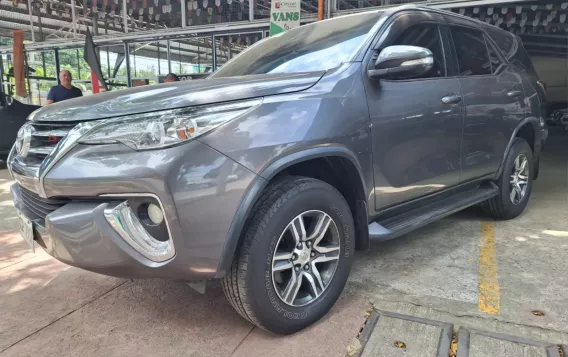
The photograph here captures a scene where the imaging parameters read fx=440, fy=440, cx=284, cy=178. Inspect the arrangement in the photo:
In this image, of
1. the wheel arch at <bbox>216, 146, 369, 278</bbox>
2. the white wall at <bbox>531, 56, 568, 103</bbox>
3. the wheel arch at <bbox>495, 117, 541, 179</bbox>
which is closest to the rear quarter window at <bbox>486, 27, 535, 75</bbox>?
the wheel arch at <bbox>495, 117, 541, 179</bbox>

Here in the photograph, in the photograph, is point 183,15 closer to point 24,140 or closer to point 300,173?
point 24,140

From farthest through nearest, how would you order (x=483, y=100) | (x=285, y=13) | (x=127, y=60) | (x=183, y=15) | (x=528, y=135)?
(x=127, y=60)
(x=183, y=15)
(x=285, y=13)
(x=528, y=135)
(x=483, y=100)

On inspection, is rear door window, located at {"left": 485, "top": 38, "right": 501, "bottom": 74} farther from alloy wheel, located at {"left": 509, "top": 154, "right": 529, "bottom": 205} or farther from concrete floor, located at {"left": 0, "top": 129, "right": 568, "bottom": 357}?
concrete floor, located at {"left": 0, "top": 129, "right": 568, "bottom": 357}

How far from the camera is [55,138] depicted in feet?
7.18

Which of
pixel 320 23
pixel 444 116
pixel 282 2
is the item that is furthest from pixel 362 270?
pixel 282 2

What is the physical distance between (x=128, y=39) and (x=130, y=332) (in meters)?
8.64

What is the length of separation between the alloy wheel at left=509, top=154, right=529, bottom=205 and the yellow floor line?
538 millimetres

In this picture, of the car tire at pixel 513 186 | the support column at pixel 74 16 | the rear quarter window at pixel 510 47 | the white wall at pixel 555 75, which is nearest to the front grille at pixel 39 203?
the car tire at pixel 513 186

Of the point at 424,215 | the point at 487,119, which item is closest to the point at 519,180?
the point at 487,119

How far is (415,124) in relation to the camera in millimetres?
2982

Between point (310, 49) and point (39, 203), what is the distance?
191 cm

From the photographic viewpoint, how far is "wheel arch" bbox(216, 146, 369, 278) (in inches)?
79.7

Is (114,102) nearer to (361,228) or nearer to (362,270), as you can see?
(361,228)

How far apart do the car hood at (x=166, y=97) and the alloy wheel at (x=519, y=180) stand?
9.74 feet
